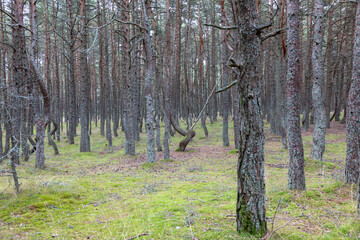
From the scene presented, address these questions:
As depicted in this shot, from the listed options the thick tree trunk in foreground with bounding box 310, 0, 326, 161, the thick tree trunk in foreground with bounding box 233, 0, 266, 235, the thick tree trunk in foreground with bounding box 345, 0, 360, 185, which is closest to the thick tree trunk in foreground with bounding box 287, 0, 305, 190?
the thick tree trunk in foreground with bounding box 345, 0, 360, 185

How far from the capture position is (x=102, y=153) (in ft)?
53.4

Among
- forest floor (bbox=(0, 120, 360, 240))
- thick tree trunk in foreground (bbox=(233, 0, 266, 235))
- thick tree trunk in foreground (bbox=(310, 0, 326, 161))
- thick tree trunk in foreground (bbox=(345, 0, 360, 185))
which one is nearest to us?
thick tree trunk in foreground (bbox=(233, 0, 266, 235))

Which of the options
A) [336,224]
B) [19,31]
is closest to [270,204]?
[336,224]

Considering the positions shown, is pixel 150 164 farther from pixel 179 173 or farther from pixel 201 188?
pixel 201 188

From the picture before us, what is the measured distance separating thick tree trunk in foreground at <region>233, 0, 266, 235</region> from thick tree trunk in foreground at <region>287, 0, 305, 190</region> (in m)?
2.63

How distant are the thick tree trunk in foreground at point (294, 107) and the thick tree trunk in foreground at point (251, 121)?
2.63 metres

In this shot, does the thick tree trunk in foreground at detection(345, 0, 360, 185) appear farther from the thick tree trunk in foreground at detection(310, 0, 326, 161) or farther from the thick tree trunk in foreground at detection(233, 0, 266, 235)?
the thick tree trunk in foreground at detection(310, 0, 326, 161)

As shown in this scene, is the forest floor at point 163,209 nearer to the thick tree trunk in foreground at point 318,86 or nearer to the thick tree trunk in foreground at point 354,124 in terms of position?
the thick tree trunk in foreground at point 354,124

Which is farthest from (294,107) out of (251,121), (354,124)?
(251,121)

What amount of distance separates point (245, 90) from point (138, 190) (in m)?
4.94

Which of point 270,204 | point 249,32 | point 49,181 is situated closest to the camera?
point 249,32

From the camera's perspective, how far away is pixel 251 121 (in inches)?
123

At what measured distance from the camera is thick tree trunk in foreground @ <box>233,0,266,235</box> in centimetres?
308

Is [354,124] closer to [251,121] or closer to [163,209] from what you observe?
[251,121]
